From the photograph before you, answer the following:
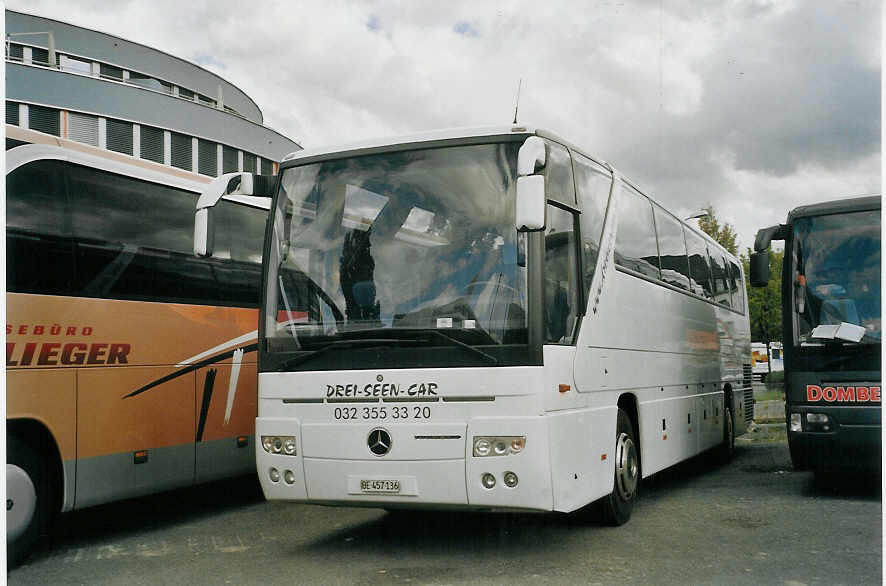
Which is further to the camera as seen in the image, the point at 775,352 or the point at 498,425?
the point at 775,352

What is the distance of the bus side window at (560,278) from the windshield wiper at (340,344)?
3.27 feet

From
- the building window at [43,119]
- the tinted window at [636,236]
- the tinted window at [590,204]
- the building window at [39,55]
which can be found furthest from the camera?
the building window at [39,55]

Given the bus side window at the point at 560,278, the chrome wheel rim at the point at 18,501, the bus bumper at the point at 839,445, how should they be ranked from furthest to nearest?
the bus bumper at the point at 839,445, the chrome wheel rim at the point at 18,501, the bus side window at the point at 560,278

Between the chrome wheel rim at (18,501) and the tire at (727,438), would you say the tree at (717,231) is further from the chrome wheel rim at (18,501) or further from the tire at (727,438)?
the chrome wheel rim at (18,501)

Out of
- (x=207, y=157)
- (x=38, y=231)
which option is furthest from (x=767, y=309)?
(x=38, y=231)

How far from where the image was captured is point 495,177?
24.2 feet

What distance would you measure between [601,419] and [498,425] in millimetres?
1613

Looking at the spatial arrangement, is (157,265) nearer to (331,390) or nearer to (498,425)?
(331,390)

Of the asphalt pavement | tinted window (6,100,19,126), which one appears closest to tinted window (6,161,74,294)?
the asphalt pavement

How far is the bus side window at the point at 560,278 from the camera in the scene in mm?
7266

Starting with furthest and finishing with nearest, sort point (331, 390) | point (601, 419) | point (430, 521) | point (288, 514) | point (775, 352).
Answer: point (775, 352) → point (288, 514) → point (430, 521) → point (601, 419) → point (331, 390)

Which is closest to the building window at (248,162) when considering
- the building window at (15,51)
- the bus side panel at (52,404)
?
the building window at (15,51)

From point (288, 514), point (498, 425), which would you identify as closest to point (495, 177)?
point (498, 425)

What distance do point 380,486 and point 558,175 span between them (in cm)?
283
